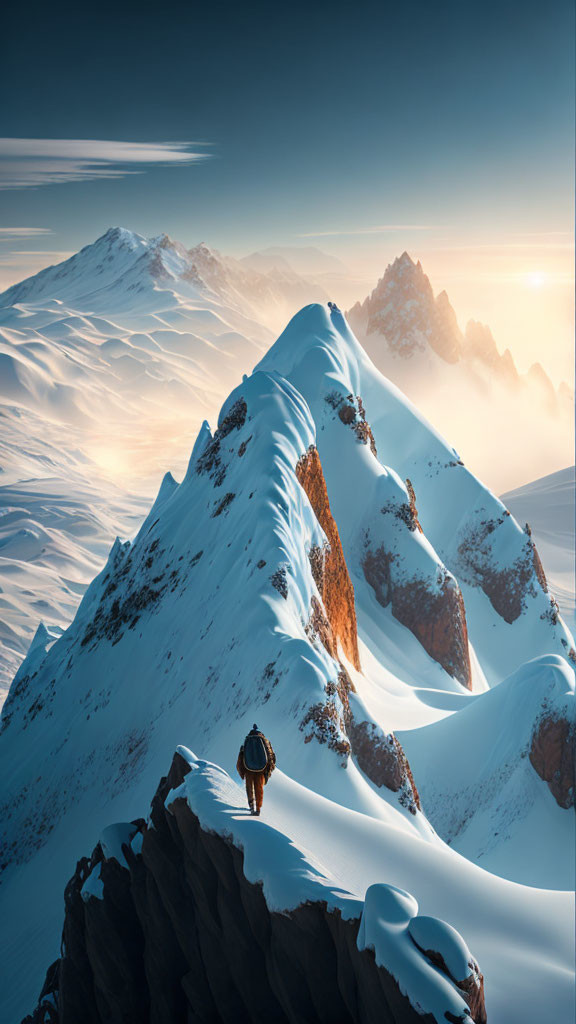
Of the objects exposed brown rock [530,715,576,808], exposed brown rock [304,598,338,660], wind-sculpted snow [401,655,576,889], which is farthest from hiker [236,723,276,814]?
exposed brown rock [530,715,576,808]

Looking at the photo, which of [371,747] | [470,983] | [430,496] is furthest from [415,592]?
[470,983]

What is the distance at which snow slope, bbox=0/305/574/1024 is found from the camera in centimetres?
1619

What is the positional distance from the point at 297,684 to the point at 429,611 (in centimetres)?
3165

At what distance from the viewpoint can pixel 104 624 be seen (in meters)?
42.4

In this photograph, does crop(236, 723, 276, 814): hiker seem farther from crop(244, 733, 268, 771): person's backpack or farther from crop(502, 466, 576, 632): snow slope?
crop(502, 466, 576, 632): snow slope

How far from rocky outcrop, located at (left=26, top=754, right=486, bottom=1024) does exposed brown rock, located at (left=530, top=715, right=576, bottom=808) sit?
88.5 feet

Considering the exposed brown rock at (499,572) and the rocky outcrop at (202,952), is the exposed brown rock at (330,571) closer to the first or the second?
the rocky outcrop at (202,952)

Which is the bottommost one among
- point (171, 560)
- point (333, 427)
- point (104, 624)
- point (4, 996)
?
point (4, 996)

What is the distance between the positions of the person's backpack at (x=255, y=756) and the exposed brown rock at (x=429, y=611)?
4249cm

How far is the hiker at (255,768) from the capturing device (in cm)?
1373

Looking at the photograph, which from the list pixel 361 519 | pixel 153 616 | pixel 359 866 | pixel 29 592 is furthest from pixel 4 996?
pixel 29 592

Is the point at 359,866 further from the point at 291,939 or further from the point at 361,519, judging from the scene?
the point at 361,519

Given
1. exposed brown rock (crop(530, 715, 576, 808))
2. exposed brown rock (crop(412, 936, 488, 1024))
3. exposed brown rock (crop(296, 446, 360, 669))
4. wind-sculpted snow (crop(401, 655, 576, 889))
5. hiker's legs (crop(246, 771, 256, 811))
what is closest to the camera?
exposed brown rock (crop(412, 936, 488, 1024))

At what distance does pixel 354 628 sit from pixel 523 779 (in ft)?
41.6
